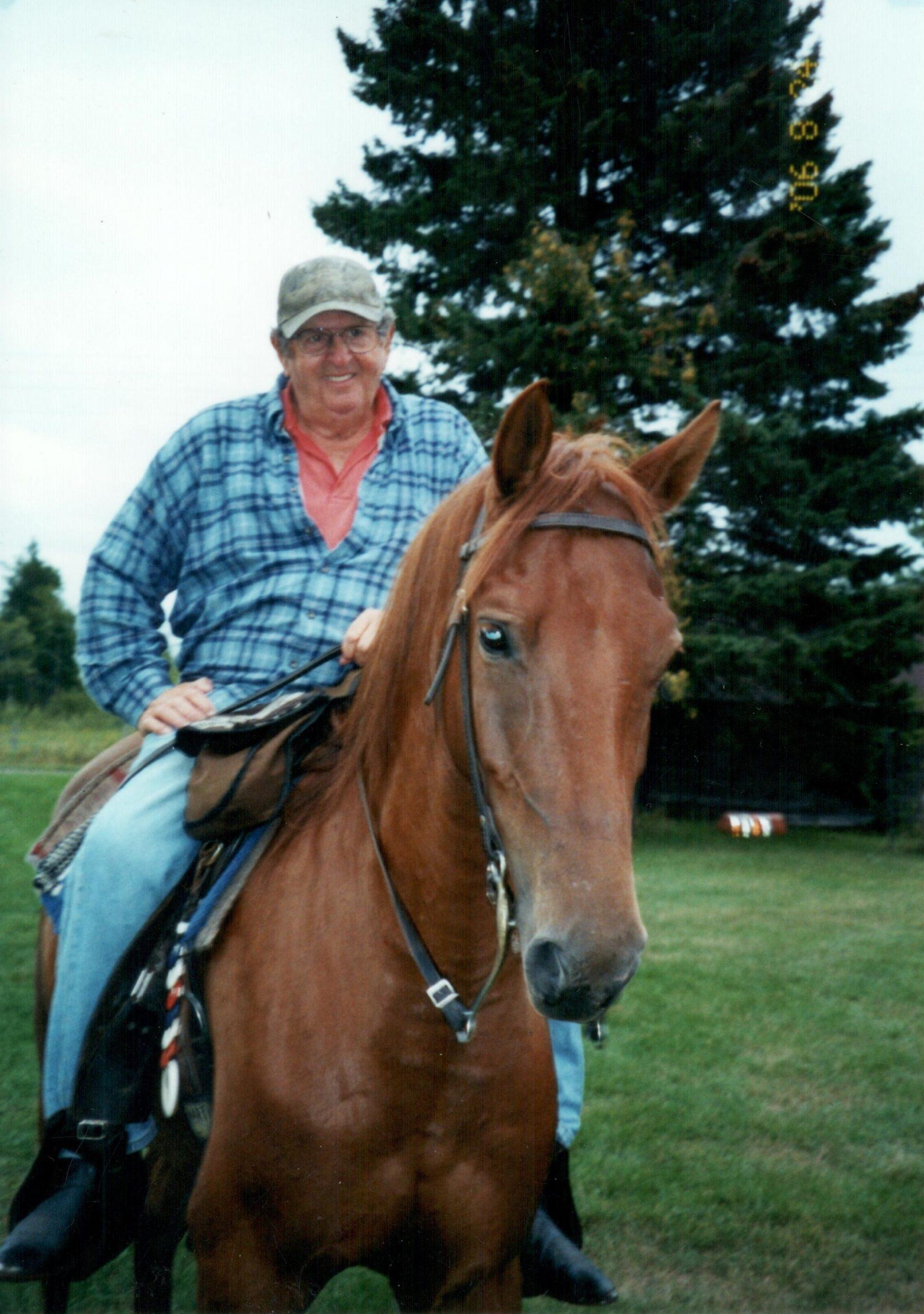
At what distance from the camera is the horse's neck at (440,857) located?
6.47 feet

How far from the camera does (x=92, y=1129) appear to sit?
8.06 ft

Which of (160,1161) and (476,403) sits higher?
(476,403)

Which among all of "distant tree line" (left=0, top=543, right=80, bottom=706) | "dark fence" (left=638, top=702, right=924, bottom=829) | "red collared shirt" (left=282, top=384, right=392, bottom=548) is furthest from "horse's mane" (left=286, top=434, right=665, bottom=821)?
"distant tree line" (left=0, top=543, right=80, bottom=706)

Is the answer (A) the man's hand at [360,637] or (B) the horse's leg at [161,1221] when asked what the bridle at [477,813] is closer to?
(A) the man's hand at [360,637]

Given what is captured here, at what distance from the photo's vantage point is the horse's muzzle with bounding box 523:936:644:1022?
1.53m

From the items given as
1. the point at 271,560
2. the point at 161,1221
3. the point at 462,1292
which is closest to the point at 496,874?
the point at 462,1292

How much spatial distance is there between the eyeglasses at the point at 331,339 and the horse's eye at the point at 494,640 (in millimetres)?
1486

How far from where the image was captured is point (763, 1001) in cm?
760

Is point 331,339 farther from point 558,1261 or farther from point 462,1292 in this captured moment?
point 558,1261

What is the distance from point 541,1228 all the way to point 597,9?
837 centimetres

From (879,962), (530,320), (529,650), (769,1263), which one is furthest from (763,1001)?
(530,320)

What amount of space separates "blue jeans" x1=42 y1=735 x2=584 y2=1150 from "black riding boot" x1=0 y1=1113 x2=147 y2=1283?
8 centimetres

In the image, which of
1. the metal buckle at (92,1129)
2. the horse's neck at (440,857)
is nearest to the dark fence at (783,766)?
the metal buckle at (92,1129)

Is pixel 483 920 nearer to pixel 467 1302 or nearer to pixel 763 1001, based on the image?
pixel 467 1302
